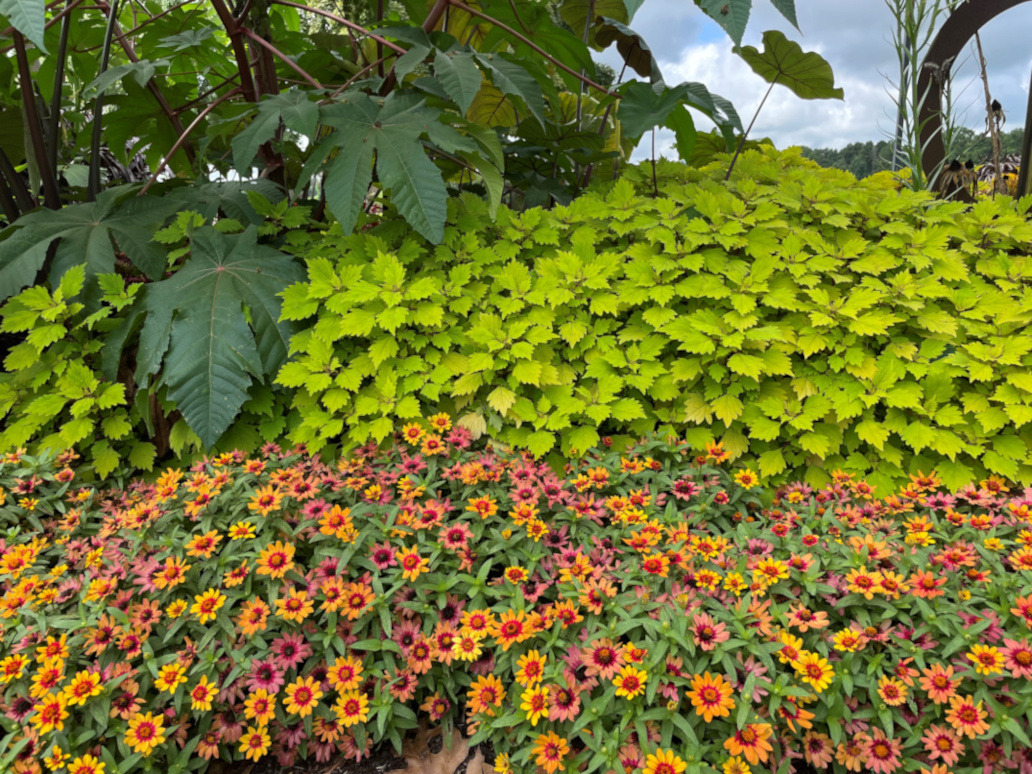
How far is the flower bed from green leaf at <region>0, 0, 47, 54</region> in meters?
0.95

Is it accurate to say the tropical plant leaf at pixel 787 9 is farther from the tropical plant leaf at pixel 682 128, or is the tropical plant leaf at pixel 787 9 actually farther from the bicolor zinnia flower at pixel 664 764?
the bicolor zinnia flower at pixel 664 764

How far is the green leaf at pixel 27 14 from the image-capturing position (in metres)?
1.08

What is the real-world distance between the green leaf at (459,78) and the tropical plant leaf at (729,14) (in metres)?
0.68

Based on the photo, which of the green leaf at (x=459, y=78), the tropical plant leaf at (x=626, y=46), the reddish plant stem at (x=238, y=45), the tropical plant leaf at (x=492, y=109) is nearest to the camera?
the green leaf at (x=459, y=78)

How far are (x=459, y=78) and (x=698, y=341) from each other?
977mm

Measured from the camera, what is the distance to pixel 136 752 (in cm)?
108

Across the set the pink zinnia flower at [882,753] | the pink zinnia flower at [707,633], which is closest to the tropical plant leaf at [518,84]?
the pink zinnia flower at [707,633]

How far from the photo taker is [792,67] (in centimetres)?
228

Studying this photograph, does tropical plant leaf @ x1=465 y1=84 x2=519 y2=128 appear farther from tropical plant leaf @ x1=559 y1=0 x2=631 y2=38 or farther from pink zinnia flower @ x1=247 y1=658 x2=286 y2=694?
pink zinnia flower @ x1=247 y1=658 x2=286 y2=694

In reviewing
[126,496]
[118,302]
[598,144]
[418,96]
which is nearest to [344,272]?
[418,96]

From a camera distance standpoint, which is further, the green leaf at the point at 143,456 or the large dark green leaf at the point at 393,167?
the green leaf at the point at 143,456

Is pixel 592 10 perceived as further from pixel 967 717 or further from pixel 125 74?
pixel 967 717

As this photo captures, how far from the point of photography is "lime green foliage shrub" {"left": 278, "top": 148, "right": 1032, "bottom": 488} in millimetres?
1738

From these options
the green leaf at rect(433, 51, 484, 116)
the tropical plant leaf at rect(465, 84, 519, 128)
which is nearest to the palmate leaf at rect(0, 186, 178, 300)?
the green leaf at rect(433, 51, 484, 116)
